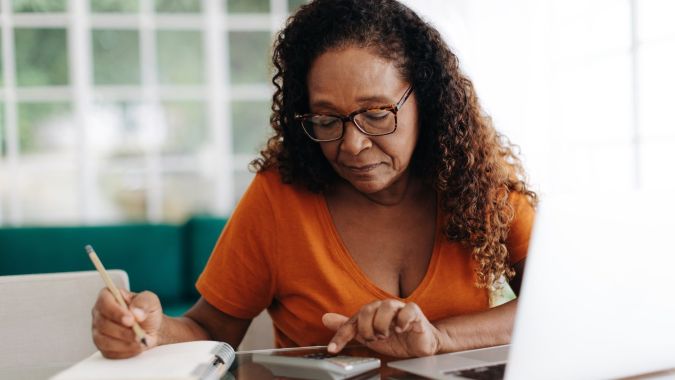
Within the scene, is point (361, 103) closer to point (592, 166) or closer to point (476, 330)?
point (476, 330)

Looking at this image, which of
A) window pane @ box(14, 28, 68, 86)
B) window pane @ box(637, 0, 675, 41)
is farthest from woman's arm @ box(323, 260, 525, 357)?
window pane @ box(14, 28, 68, 86)

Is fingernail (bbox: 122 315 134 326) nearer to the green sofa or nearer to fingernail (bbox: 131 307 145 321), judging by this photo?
fingernail (bbox: 131 307 145 321)

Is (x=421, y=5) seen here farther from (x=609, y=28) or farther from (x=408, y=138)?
(x=408, y=138)

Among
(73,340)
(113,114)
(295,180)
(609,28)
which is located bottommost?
(73,340)

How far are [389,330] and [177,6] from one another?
343 cm

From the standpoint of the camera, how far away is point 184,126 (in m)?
4.14

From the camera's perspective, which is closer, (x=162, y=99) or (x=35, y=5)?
(x=35, y=5)

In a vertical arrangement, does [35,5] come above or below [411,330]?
Answer: above

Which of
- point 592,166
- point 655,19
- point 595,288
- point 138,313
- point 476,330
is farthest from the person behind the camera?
point 592,166

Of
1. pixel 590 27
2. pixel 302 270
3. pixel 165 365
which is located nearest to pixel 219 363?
pixel 165 365

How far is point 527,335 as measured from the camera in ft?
2.66

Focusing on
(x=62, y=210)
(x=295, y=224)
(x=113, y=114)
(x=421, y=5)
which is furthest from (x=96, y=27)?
(x=295, y=224)

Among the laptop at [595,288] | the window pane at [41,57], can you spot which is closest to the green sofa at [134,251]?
the window pane at [41,57]

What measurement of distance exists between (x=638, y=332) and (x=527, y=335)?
0.57 ft
